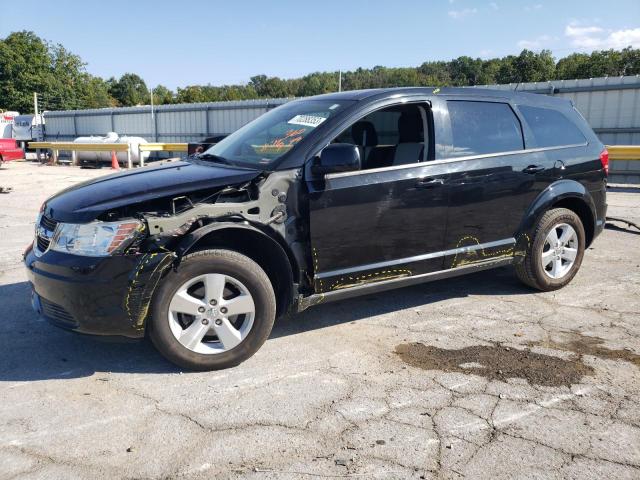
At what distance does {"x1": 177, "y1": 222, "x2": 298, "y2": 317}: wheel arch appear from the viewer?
3691mm

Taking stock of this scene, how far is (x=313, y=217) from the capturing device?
3934 mm

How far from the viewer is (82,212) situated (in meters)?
3.49

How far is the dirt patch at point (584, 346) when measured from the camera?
3.95 metres

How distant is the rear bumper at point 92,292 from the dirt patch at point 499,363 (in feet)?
6.25

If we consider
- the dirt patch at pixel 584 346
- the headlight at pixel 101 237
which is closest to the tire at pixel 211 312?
the headlight at pixel 101 237

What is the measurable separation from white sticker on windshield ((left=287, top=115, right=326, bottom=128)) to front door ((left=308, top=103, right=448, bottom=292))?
22 cm

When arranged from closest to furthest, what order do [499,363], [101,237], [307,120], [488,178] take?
[101,237], [499,363], [307,120], [488,178]

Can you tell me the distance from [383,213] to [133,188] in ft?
5.86

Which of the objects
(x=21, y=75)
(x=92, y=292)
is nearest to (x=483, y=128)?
(x=92, y=292)

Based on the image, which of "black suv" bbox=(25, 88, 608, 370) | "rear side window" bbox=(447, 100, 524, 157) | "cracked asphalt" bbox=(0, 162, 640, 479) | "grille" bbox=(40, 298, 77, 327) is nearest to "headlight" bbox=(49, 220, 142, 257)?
"black suv" bbox=(25, 88, 608, 370)

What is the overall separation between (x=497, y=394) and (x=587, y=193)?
2904 millimetres

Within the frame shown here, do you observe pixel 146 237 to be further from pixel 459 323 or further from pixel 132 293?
pixel 459 323

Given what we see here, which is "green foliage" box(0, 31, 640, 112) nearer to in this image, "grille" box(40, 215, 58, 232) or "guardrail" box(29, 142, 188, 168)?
"guardrail" box(29, 142, 188, 168)

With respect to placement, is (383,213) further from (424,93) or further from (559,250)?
(559,250)
